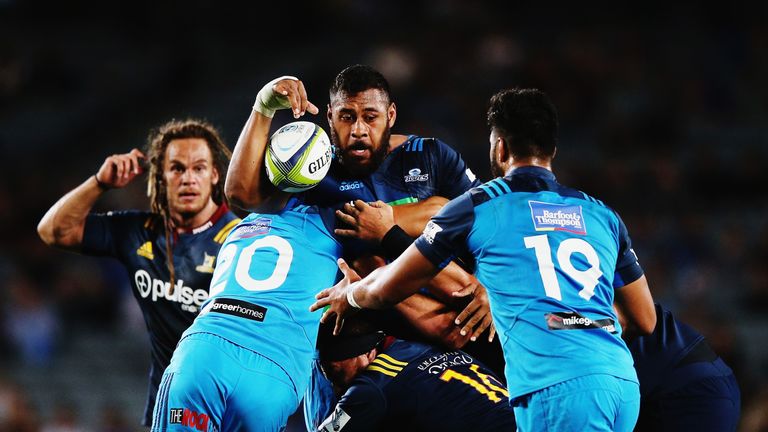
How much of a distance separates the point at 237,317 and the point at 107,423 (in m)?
6.12

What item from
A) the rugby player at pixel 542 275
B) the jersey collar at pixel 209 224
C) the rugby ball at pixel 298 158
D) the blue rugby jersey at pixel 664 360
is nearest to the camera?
the rugby player at pixel 542 275

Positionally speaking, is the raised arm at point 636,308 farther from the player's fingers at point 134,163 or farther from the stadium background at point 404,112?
the stadium background at point 404,112

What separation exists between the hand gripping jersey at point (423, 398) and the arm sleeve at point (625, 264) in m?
1.12

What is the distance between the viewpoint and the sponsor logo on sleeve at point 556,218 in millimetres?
4402

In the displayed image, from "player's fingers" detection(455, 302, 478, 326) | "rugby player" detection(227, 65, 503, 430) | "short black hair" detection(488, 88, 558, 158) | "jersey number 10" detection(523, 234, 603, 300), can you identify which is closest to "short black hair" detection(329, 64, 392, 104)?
"rugby player" detection(227, 65, 503, 430)

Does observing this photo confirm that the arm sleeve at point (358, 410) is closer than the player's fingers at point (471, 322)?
Yes

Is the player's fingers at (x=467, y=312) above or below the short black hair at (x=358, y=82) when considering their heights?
below

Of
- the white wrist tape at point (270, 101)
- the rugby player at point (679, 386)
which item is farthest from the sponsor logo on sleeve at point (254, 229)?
the rugby player at point (679, 386)

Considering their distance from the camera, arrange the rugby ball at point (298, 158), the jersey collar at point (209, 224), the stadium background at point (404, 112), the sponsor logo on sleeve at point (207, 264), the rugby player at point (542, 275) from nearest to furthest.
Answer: the rugby player at point (542, 275)
the rugby ball at point (298, 158)
the sponsor logo on sleeve at point (207, 264)
the jersey collar at point (209, 224)
the stadium background at point (404, 112)

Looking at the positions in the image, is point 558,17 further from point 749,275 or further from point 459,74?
point 749,275

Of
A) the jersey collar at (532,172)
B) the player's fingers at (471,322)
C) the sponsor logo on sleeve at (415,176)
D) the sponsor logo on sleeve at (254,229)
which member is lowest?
the player's fingers at (471,322)

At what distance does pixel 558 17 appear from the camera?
16.1 metres

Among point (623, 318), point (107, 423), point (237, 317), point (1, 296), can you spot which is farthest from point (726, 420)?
point (1, 296)

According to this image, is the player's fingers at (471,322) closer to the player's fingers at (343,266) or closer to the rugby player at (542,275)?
the player's fingers at (343,266)
